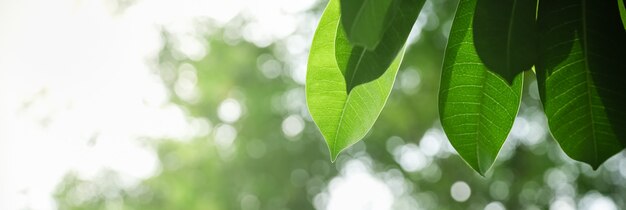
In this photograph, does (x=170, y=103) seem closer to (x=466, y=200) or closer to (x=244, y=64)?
(x=244, y=64)

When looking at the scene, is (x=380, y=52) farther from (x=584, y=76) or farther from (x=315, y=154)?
(x=315, y=154)

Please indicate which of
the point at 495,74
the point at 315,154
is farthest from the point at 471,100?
the point at 315,154

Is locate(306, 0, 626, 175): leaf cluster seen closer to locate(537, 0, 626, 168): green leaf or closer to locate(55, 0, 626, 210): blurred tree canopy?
locate(537, 0, 626, 168): green leaf

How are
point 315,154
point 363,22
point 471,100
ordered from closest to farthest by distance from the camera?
1. point 363,22
2. point 471,100
3. point 315,154

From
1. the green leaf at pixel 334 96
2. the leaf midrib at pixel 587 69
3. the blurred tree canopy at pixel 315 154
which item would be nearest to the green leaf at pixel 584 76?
the leaf midrib at pixel 587 69

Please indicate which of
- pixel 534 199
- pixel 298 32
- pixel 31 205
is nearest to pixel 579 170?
pixel 534 199

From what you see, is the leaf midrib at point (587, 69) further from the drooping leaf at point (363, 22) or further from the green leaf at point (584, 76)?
the drooping leaf at point (363, 22)
